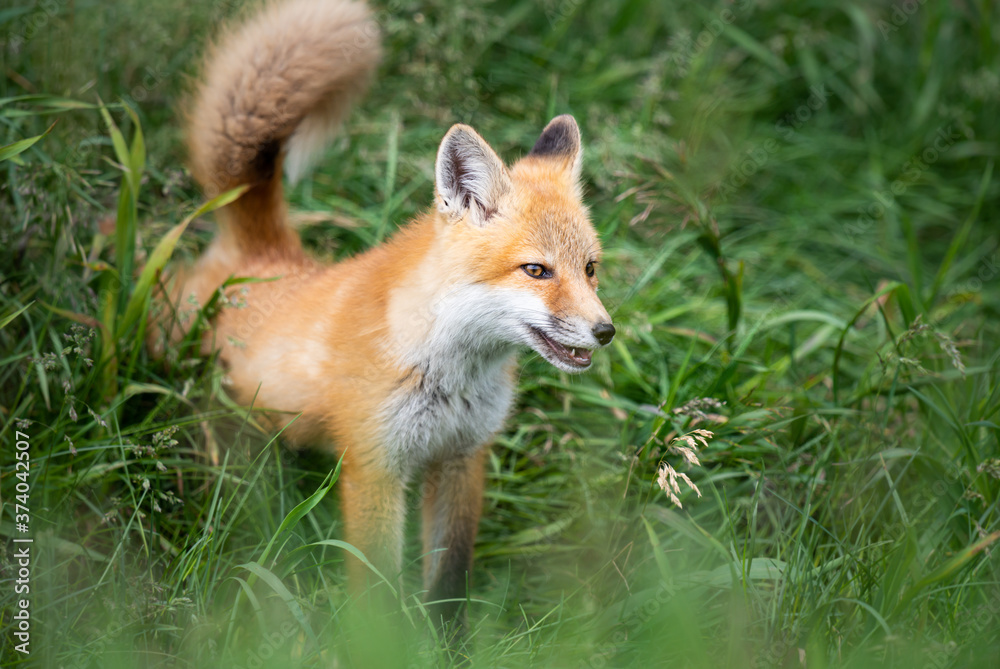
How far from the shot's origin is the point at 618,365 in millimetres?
4230

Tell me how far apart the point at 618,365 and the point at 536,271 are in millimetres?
1453

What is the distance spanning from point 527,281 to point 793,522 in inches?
69.8

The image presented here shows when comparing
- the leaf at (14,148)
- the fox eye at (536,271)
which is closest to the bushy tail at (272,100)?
the leaf at (14,148)

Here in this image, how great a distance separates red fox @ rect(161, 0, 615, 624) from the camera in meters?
2.94

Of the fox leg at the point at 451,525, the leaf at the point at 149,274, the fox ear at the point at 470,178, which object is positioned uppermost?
the fox ear at the point at 470,178

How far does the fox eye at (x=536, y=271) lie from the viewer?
2.94 m

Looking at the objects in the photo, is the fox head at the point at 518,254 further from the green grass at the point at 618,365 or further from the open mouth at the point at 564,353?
the green grass at the point at 618,365

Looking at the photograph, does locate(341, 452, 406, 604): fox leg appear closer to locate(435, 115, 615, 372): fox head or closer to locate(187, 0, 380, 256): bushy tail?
locate(435, 115, 615, 372): fox head

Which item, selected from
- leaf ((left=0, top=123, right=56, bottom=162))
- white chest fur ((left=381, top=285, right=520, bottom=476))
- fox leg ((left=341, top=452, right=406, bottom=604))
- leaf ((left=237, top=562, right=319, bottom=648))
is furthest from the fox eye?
leaf ((left=0, top=123, right=56, bottom=162))

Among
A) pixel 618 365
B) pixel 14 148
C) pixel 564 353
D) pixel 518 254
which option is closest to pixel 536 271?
pixel 518 254

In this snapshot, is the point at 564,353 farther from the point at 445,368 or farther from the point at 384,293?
the point at 384,293

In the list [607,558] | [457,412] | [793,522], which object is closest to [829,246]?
[793,522]

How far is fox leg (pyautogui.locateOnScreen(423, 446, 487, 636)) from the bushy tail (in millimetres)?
1591

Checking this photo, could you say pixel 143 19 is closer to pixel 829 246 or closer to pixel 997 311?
pixel 829 246
